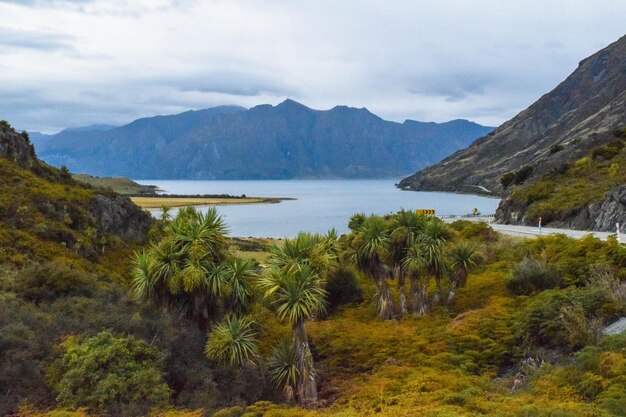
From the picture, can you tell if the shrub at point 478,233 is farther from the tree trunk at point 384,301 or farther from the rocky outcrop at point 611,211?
the tree trunk at point 384,301

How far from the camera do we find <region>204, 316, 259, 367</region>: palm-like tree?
17547 millimetres

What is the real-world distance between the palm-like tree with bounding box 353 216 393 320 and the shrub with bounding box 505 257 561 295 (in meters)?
6.19

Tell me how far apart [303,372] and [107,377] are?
6.31 m

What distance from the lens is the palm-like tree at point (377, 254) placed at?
82.8 ft

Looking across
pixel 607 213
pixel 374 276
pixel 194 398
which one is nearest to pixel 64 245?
pixel 374 276

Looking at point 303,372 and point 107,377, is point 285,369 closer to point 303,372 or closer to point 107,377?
point 303,372

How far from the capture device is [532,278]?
25.8m

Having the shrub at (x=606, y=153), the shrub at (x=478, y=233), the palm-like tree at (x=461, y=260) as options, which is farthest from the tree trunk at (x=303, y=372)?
the shrub at (x=606, y=153)

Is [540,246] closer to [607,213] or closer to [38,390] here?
[607,213]

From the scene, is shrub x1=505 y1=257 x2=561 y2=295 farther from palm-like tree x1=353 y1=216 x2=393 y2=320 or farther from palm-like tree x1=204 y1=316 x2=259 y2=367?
palm-like tree x1=204 y1=316 x2=259 y2=367

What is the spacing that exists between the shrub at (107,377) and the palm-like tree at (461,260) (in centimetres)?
1576

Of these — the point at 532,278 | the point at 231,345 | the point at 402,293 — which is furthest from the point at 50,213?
the point at 532,278

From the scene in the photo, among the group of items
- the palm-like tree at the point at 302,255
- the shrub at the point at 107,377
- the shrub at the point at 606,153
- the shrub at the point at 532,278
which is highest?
the shrub at the point at 606,153

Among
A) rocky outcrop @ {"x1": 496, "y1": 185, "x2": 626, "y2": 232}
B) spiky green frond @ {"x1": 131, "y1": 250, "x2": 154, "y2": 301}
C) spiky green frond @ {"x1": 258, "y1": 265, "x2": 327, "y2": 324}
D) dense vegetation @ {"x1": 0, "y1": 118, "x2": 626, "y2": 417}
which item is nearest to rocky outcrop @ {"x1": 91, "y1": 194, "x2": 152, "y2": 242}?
dense vegetation @ {"x1": 0, "y1": 118, "x2": 626, "y2": 417}
